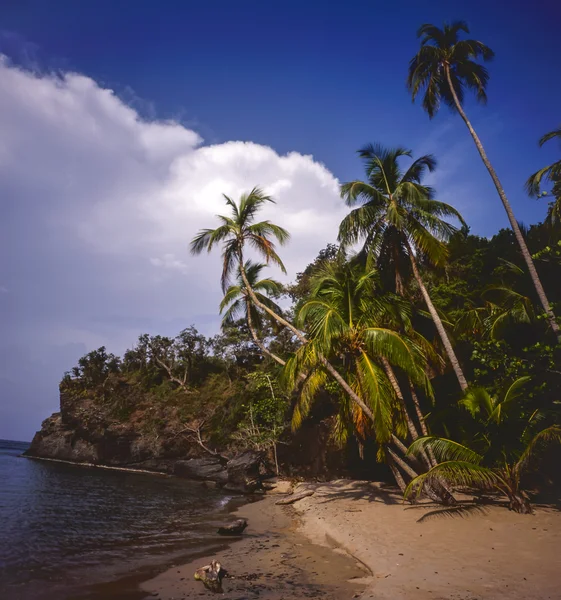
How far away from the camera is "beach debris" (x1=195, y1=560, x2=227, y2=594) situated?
5782mm

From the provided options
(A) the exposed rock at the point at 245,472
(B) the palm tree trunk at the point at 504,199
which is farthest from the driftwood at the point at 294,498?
(B) the palm tree trunk at the point at 504,199

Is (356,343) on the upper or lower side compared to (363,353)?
upper

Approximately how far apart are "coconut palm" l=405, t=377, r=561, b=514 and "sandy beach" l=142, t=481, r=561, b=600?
0.73 meters

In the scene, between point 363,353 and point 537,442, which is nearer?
point 537,442

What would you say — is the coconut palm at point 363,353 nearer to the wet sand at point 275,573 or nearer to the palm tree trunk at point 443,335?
the palm tree trunk at point 443,335

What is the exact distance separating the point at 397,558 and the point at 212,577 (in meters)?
3.52

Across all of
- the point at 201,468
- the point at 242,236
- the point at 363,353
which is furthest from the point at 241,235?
the point at 201,468

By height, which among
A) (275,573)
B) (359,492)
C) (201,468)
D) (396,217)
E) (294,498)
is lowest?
(294,498)

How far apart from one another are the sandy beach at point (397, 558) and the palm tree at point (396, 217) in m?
5.93

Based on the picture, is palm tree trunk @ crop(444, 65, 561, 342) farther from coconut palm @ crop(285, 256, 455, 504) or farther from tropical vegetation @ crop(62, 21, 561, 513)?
coconut palm @ crop(285, 256, 455, 504)

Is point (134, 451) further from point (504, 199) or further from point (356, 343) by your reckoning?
point (504, 199)

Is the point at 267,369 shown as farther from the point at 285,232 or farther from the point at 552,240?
the point at 552,240

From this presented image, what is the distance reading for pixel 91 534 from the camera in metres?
10.1

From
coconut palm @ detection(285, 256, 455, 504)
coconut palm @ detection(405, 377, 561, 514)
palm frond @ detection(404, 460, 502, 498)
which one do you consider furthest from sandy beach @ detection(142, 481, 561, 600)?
coconut palm @ detection(285, 256, 455, 504)
